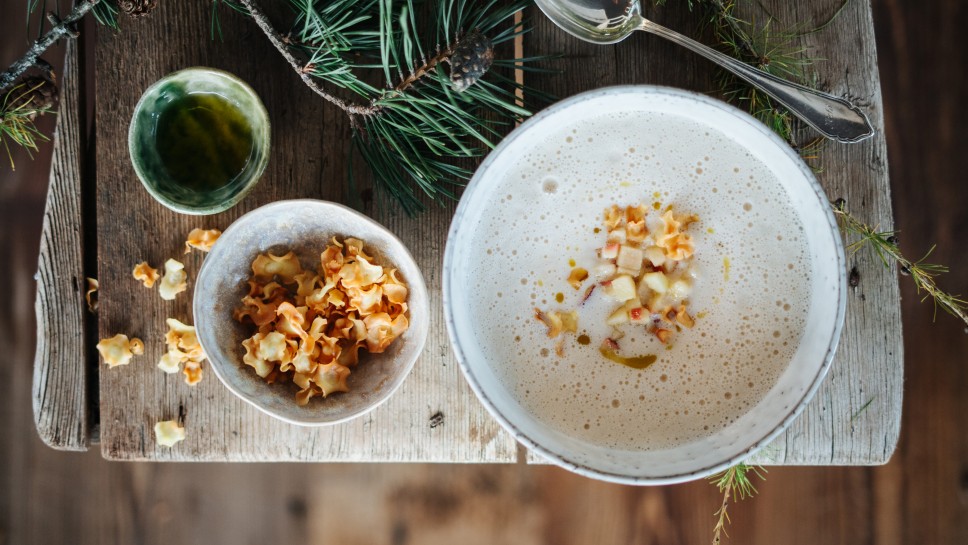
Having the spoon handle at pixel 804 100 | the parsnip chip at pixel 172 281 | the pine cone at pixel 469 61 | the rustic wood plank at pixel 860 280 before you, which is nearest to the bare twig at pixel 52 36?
the parsnip chip at pixel 172 281

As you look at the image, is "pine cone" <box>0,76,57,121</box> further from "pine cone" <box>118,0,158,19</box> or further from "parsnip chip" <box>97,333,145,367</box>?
"parsnip chip" <box>97,333,145,367</box>

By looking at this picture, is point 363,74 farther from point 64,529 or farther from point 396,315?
point 64,529

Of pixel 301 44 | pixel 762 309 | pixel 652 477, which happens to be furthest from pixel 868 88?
pixel 301 44

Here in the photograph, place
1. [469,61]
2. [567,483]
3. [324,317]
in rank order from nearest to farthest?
[469,61]
[324,317]
[567,483]

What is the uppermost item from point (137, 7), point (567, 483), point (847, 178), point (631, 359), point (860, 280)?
point (137, 7)

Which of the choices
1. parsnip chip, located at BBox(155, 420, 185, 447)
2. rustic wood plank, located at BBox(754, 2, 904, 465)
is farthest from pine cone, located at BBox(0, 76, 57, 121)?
rustic wood plank, located at BBox(754, 2, 904, 465)

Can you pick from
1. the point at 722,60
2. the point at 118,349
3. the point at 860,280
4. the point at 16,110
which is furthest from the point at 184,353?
the point at 860,280

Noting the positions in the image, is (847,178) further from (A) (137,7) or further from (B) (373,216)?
(A) (137,7)

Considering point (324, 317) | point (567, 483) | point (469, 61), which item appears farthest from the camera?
point (567, 483)
